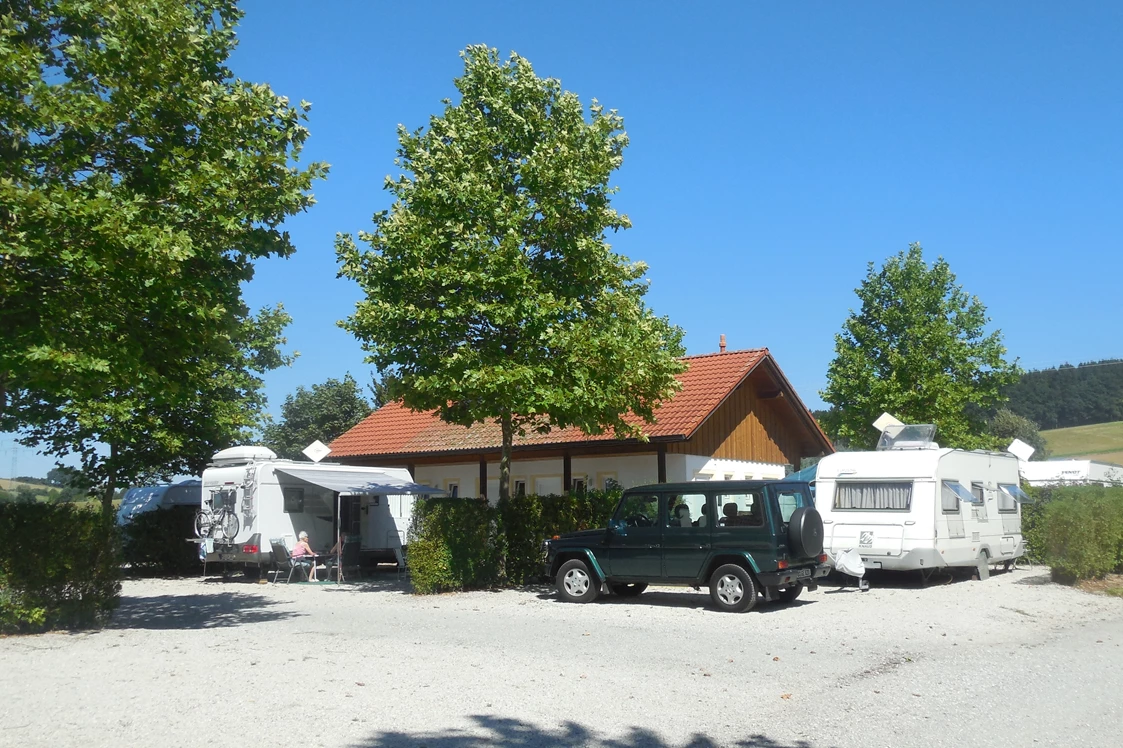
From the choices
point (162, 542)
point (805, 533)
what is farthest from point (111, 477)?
point (805, 533)

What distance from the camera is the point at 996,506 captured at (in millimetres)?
19547

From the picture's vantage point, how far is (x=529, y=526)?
61.1 feet

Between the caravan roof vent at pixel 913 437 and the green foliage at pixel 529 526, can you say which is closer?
the caravan roof vent at pixel 913 437

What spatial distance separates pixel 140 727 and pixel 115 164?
780cm

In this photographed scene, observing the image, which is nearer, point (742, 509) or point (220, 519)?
point (742, 509)

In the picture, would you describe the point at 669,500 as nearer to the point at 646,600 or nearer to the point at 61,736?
the point at 646,600

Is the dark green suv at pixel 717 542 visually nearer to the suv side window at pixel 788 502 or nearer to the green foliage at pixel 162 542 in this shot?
the suv side window at pixel 788 502

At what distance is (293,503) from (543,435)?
6048 mm

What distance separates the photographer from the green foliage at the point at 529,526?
1861 centimetres

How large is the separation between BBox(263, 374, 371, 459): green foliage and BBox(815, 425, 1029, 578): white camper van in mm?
35659

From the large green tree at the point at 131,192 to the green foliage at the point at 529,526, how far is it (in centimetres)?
711

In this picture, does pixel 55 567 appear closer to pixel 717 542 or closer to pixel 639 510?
pixel 639 510

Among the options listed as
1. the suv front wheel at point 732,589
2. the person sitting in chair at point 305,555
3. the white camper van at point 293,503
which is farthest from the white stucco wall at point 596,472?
the suv front wheel at point 732,589

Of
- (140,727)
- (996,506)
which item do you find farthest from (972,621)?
(140,727)
